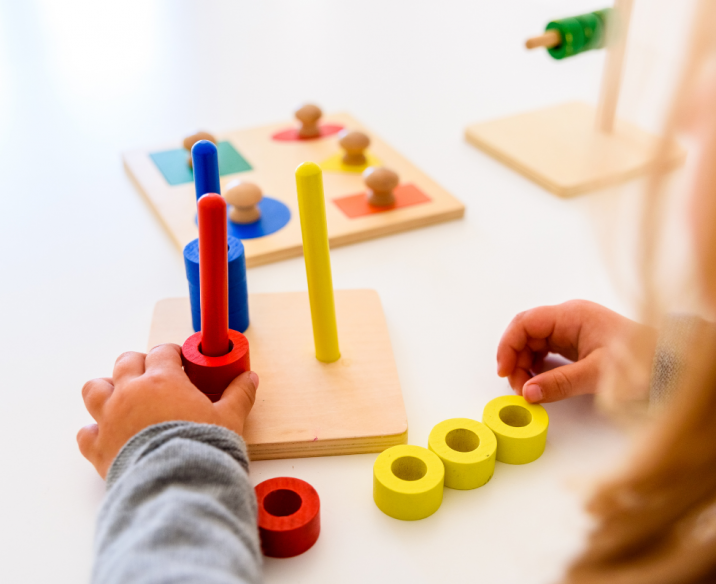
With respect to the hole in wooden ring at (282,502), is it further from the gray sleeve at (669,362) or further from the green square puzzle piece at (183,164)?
the green square puzzle piece at (183,164)

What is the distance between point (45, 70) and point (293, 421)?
111 cm

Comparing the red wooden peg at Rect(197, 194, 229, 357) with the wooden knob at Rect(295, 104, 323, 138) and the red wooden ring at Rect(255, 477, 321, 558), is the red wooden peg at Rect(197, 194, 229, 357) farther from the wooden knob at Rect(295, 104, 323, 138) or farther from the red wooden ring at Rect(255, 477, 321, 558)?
the wooden knob at Rect(295, 104, 323, 138)

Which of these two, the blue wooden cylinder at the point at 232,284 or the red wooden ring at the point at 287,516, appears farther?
the blue wooden cylinder at the point at 232,284

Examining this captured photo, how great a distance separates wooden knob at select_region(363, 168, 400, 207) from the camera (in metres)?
0.94

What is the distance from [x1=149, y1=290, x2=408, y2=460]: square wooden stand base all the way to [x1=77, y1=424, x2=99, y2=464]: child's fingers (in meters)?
0.11

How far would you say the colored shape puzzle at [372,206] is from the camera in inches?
37.4

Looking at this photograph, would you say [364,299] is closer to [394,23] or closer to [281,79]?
[281,79]

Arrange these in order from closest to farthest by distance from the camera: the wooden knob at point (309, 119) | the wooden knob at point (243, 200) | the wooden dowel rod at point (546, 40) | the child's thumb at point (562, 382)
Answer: the child's thumb at point (562, 382)
the wooden knob at point (243, 200)
the wooden dowel rod at point (546, 40)
the wooden knob at point (309, 119)

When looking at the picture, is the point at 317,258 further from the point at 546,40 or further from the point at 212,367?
the point at 546,40

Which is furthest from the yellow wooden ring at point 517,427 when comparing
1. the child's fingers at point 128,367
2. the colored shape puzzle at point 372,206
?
the colored shape puzzle at point 372,206

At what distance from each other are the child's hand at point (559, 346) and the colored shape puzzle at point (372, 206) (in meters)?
0.33

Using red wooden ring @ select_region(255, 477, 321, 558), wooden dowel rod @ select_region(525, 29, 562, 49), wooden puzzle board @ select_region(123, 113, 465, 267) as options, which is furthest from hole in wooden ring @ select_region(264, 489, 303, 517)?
wooden dowel rod @ select_region(525, 29, 562, 49)

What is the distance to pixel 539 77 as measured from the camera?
140cm

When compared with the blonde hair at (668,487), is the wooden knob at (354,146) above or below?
below
